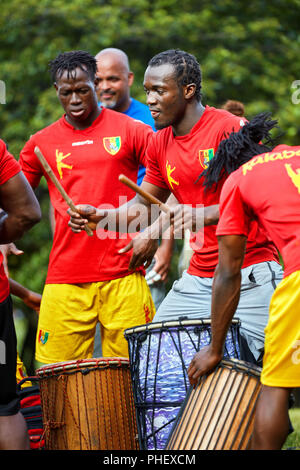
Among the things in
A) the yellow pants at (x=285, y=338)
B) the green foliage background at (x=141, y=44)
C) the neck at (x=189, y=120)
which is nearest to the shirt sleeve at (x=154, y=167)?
the neck at (x=189, y=120)

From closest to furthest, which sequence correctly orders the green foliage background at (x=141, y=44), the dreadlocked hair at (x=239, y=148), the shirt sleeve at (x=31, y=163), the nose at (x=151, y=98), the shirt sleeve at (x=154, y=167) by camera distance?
the dreadlocked hair at (x=239, y=148)
the nose at (x=151, y=98)
the shirt sleeve at (x=154, y=167)
the shirt sleeve at (x=31, y=163)
the green foliage background at (x=141, y=44)

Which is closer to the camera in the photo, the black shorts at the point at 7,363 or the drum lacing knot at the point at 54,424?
the black shorts at the point at 7,363

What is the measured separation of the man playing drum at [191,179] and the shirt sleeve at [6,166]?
0.96 meters

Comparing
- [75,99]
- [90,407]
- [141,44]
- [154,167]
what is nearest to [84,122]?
[75,99]

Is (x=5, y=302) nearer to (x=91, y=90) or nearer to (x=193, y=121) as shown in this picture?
(x=193, y=121)

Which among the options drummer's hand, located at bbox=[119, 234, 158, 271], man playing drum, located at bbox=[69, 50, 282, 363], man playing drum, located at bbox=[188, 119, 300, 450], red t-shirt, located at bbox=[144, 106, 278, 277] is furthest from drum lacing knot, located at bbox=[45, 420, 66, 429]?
man playing drum, located at bbox=[188, 119, 300, 450]

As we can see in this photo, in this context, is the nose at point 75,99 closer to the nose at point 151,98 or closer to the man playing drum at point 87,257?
the man playing drum at point 87,257

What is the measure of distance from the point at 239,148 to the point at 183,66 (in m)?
0.93

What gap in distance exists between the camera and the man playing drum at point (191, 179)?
15.3 feet

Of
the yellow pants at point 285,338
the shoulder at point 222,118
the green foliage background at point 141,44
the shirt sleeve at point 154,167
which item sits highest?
the green foliage background at point 141,44

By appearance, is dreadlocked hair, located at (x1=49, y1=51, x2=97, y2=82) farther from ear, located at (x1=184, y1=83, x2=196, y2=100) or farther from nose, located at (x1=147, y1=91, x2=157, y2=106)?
ear, located at (x1=184, y1=83, x2=196, y2=100)

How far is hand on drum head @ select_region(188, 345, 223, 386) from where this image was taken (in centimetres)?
381

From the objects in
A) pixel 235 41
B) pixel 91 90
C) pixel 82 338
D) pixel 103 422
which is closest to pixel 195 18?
pixel 235 41

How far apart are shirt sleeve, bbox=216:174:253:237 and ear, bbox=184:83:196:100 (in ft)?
4.75
